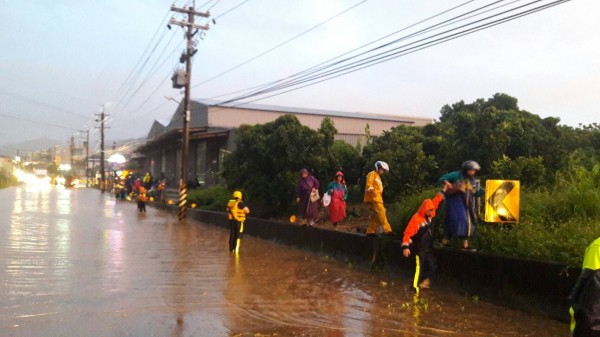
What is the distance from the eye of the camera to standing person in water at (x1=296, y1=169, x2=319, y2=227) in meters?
13.8

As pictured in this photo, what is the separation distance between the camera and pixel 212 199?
2650cm

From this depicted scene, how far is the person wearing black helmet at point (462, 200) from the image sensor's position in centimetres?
793

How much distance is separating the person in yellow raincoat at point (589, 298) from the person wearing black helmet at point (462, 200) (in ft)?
14.6

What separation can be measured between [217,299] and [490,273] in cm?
384

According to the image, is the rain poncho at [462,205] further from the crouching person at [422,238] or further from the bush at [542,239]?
the bush at [542,239]

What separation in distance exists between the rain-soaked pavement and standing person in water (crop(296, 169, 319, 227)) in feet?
4.48

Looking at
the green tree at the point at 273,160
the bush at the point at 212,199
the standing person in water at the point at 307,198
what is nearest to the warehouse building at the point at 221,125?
the bush at the point at 212,199

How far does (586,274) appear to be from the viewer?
3.42m

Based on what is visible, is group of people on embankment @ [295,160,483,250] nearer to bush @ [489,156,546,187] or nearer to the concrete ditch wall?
the concrete ditch wall

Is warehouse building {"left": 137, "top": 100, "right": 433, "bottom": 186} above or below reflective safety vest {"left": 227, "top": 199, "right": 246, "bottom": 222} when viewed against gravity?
above

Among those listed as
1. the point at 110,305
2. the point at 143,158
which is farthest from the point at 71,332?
the point at 143,158

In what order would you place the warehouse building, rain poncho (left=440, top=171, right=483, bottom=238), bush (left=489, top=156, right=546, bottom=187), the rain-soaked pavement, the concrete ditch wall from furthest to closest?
the warehouse building < bush (left=489, top=156, right=546, bottom=187) < rain poncho (left=440, top=171, right=483, bottom=238) < the concrete ditch wall < the rain-soaked pavement

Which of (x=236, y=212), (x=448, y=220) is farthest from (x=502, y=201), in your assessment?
(x=236, y=212)

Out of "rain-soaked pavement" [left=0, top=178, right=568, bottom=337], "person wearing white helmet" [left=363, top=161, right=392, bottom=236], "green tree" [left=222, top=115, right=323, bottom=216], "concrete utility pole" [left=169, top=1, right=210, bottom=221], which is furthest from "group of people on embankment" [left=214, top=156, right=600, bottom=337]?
"concrete utility pole" [left=169, top=1, right=210, bottom=221]
